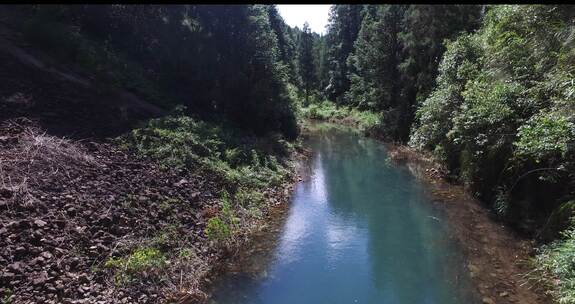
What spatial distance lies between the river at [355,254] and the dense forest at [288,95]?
4.68ft

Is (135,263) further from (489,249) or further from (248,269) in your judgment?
(489,249)

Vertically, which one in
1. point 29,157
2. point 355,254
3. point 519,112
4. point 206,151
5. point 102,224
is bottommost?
point 355,254

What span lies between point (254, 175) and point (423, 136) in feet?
29.8

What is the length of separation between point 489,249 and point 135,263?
9098mm

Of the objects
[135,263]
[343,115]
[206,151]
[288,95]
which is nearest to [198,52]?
[288,95]

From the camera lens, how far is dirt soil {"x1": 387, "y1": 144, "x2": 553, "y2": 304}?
9164 millimetres

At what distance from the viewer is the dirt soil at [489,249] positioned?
9.16 meters

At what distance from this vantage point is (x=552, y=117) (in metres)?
9.52

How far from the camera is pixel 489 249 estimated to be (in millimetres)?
11414

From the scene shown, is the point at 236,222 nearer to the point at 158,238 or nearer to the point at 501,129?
the point at 158,238

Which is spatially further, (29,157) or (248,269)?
(248,269)

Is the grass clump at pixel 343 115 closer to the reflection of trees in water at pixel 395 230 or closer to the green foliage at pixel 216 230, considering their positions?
the reflection of trees in water at pixel 395 230

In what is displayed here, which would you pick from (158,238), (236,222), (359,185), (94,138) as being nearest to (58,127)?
(94,138)

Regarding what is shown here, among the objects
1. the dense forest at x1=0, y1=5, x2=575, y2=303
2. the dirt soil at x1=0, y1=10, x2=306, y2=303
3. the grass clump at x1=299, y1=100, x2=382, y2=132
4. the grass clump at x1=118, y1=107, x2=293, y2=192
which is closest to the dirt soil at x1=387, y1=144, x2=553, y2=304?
the dense forest at x1=0, y1=5, x2=575, y2=303
